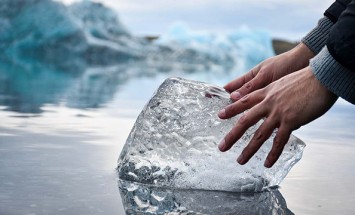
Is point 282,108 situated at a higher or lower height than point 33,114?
higher

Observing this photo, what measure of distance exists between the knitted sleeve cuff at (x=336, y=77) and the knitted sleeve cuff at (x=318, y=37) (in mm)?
522

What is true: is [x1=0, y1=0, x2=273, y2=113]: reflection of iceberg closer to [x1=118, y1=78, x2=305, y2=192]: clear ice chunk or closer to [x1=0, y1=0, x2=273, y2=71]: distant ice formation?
[x1=0, y1=0, x2=273, y2=71]: distant ice formation

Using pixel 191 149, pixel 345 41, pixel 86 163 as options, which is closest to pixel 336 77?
pixel 345 41

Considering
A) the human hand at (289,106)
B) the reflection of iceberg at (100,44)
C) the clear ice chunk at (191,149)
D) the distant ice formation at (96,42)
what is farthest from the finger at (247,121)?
the distant ice formation at (96,42)

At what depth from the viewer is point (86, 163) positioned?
5.76 ft

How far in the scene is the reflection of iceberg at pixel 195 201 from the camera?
4.24ft

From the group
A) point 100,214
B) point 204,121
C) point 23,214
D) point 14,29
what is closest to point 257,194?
point 204,121

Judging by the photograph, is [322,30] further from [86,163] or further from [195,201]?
[86,163]

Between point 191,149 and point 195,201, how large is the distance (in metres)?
0.27

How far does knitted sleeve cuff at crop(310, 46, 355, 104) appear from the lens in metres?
1.22

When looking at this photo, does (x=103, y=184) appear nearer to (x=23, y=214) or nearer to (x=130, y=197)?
(x=130, y=197)

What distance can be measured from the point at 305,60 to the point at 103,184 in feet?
2.42

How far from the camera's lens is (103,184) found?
4.97 feet

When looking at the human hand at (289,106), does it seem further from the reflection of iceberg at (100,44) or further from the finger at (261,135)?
the reflection of iceberg at (100,44)
